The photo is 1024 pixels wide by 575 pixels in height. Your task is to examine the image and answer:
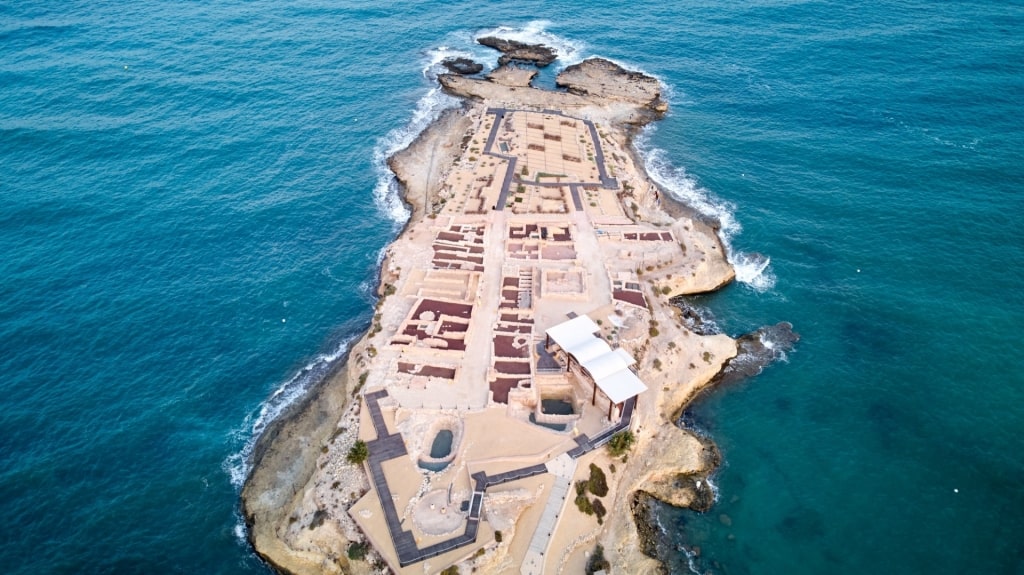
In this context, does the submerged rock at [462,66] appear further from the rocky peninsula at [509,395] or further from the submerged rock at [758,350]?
the submerged rock at [758,350]

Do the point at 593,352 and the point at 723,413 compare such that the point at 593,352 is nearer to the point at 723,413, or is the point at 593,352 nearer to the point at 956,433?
the point at 723,413

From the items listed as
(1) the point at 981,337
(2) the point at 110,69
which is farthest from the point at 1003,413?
(2) the point at 110,69

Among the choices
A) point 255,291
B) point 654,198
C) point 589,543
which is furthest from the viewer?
point 654,198

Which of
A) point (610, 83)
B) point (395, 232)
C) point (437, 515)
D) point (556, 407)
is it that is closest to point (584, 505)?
point (556, 407)

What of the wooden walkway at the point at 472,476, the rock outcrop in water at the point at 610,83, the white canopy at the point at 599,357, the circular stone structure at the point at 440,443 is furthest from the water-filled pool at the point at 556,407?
the rock outcrop in water at the point at 610,83

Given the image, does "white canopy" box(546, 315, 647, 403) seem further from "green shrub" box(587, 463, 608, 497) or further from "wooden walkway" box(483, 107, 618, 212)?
"wooden walkway" box(483, 107, 618, 212)
